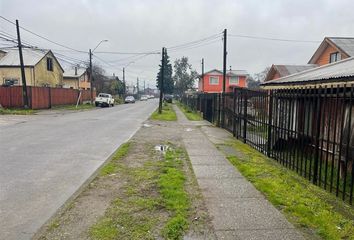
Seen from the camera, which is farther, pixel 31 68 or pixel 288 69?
pixel 31 68

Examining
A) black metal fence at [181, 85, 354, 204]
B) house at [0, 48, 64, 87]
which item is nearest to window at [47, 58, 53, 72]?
house at [0, 48, 64, 87]

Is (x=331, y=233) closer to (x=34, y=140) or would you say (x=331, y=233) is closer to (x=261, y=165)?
(x=261, y=165)

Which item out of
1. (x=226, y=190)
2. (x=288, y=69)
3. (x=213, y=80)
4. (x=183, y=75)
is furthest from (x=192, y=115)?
(x=183, y=75)

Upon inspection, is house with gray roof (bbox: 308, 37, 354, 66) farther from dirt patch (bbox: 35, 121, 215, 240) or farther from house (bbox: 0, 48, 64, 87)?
house (bbox: 0, 48, 64, 87)

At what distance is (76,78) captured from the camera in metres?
57.3

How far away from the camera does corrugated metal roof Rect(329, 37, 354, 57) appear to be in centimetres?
2325

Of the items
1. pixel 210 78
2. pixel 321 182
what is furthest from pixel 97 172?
pixel 210 78

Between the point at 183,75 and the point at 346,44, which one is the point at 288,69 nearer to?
the point at 346,44

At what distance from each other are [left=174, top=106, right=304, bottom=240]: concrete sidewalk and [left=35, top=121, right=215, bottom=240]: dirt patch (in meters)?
0.17

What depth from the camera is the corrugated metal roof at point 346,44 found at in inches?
915

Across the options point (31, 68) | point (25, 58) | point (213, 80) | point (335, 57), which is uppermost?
A: point (25, 58)

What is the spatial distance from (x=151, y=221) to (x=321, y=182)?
3.72 m

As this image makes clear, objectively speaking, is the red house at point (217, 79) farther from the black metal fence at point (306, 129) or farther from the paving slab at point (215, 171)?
the paving slab at point (215, 171)

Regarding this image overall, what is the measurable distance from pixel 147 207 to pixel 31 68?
3674cm
